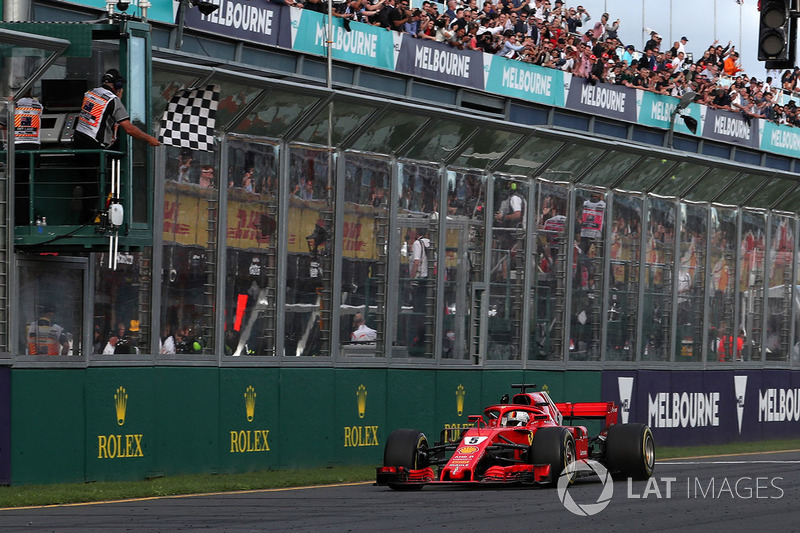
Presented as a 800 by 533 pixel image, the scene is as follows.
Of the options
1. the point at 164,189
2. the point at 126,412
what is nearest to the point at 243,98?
the point at 164,189

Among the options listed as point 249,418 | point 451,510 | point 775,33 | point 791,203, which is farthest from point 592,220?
point 451,510

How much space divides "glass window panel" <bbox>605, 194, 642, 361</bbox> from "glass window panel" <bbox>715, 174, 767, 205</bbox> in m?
2.62

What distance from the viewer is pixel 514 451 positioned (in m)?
16.0

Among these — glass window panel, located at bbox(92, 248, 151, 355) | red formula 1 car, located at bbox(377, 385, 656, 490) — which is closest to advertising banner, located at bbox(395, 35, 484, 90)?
glass window panel, located at bbox(92, 248, 151, 355)

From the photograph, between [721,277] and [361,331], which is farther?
[721,277]

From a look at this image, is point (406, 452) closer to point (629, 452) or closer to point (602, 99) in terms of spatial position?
point (629, 452)

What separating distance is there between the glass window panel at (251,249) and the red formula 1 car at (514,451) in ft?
9.67

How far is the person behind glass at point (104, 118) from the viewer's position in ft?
47.6

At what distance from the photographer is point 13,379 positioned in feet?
48.4

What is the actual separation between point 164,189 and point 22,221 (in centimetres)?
206

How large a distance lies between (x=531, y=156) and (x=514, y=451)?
6.71m

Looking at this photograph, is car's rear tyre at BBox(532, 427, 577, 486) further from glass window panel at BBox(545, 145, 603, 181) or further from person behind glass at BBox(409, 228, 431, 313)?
glass window panel at BBox(545, 145, 603, 181)

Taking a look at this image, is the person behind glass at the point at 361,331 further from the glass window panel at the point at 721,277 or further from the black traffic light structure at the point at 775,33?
the glass window panel at the point at 721,277

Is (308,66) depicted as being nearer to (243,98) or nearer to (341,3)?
(341,3)
